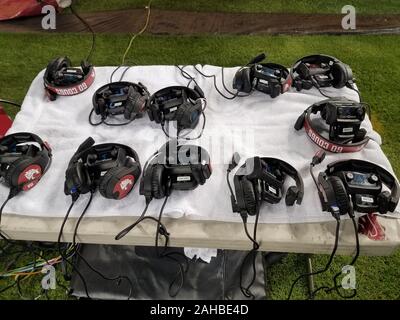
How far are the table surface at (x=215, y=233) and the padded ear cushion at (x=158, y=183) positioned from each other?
0.28ft

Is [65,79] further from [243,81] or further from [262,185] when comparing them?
[262,185]

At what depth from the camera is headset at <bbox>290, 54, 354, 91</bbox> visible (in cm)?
132

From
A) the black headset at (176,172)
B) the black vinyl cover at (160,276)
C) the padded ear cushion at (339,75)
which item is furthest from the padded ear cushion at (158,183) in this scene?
the padded ear cushion at (339,75)

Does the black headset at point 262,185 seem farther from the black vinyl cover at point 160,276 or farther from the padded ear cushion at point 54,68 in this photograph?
the padded ear cushion at point 54,68

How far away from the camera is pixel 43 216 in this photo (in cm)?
108

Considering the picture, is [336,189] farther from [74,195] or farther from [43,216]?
[43,216]

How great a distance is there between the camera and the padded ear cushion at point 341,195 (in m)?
0.94

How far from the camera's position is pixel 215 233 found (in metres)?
1.03

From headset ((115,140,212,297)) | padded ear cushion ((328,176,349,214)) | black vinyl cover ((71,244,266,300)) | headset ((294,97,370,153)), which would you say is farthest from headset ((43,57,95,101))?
padded ear cushion ((328,176,349,214))

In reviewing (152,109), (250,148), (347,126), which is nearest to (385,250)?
(347,126)

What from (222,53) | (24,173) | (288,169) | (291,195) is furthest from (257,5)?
(24,173)

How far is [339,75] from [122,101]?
0.80 metres
